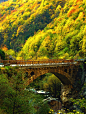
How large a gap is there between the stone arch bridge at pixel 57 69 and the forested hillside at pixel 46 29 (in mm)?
21458

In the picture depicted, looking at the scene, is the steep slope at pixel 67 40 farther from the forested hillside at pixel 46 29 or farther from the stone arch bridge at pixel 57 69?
the stone arch bridge at pixel 57 69

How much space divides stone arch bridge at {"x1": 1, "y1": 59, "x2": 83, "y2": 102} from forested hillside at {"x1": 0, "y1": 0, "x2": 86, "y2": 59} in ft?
70.4

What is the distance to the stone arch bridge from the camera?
2519 cm

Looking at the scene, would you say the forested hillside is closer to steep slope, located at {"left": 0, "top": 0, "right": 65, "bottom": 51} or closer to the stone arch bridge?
steep slope, located at {"left": 0, "top": 0, "right": 65, "bottom": 51}

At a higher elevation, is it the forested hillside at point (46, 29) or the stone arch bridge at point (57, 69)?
the forested hillside at point (46, 29)

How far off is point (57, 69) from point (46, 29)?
65272mm

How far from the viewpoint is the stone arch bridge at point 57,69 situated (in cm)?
2519

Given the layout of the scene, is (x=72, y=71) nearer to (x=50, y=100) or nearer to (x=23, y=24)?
(x=50, y=100)

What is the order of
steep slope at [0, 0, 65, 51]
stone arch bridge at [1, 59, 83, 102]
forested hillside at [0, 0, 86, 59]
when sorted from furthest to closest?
steep slope at [0, 0, 65, 51] < forested hillside at [0, 0, 86, 59] < stone arch bridge at [1, 59, 83, 102]

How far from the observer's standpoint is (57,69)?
102ft

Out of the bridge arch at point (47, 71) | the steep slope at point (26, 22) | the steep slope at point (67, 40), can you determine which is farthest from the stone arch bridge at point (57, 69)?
the steep slope at point (26, 22)

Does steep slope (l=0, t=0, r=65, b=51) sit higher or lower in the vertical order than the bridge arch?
higher

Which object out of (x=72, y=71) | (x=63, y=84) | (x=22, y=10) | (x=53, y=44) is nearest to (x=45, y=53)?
(x=53, y=44)

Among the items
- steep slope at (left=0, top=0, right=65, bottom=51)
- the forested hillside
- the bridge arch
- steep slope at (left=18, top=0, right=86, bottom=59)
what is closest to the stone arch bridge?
the bridge arch
